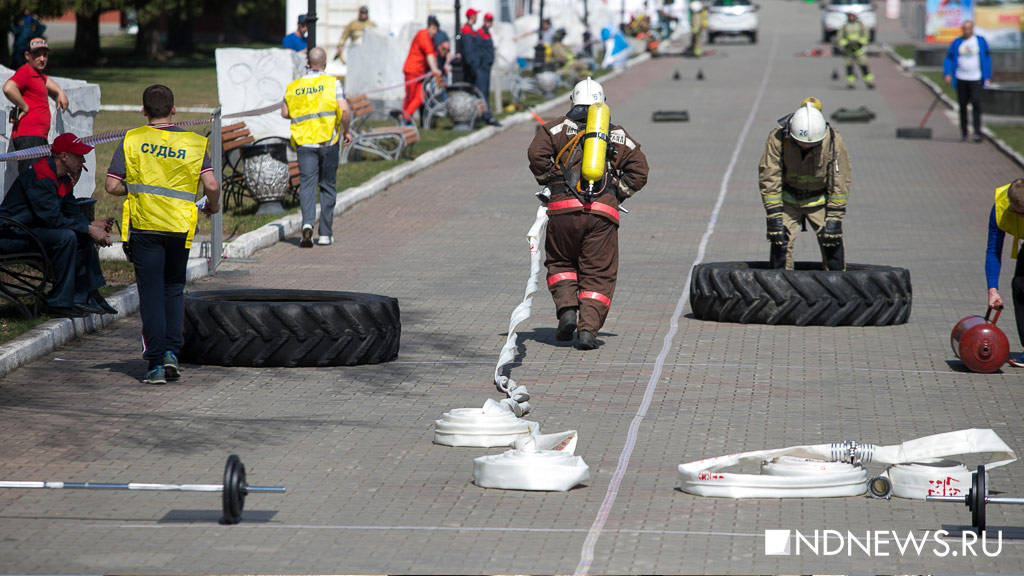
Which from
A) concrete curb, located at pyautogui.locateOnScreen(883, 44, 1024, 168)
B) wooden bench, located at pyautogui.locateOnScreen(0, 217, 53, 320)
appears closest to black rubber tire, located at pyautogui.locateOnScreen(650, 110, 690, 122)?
concrete curb, located at pyautogui.locateOnScreen(883, 44, 1024, 168)

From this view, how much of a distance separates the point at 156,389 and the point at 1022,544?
516 cm

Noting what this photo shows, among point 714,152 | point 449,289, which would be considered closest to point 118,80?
point 714,152

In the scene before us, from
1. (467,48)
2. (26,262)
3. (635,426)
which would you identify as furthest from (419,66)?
(635,426)

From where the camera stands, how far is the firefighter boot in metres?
10.1

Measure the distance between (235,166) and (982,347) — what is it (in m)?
9.83

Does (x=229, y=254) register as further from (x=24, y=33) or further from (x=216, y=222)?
(x=24, y=33)

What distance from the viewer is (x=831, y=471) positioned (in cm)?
661

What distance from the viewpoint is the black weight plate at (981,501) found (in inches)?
232

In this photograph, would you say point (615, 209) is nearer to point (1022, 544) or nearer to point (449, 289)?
point (449, 289)

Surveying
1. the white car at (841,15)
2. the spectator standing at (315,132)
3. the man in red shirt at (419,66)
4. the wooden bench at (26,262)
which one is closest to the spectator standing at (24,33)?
the man in red shirt at (419,66)

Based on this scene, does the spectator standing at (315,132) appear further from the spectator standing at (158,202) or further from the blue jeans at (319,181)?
the spectator standing at (158,202)

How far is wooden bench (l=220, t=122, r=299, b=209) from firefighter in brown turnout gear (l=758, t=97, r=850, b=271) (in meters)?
7.23

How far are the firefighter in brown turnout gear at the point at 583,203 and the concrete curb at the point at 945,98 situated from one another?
14.1m

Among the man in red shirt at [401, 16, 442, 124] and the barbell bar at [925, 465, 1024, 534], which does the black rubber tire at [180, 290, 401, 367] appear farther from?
the man in red shirt at [401, 16, 442, 124]
